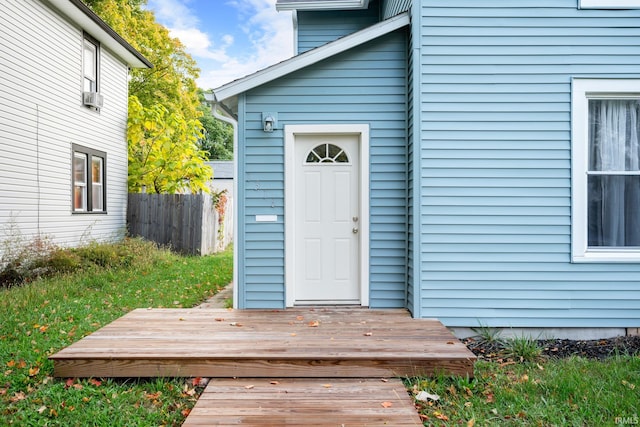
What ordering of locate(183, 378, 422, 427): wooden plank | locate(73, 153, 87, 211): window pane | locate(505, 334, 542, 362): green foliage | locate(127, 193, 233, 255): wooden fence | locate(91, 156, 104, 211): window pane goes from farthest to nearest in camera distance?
locate(127, 193, 233, 255): wooden fence, locate(91, 156, 104, 211): window pane, locate(73, 153, 87, 211): window pane, locate(505, 334, 542, 362): green foliage, locate(183, 378, 422, 427): wooden plank

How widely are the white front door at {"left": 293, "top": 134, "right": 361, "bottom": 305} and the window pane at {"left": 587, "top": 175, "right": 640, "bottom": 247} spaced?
8.65 ft

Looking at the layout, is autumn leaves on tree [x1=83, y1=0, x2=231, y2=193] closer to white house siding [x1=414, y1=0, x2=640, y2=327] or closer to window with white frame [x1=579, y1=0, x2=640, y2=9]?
white house siding [x1=414, y1=0, x2=640, y2=327]

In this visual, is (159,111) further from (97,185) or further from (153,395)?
(153,395)

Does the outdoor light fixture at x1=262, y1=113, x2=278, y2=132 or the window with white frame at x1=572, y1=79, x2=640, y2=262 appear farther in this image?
the outdoor light fixture at x1=262, y1=113, x2=278, y2=132

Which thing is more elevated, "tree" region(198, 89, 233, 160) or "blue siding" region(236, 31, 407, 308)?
"tree" region(198, 89, 233, 160)

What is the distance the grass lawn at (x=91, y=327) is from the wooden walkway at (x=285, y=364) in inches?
7.5

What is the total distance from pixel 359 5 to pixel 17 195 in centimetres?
679

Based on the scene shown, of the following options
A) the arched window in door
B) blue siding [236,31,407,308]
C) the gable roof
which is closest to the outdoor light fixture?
blue siding [236,31,407,308]

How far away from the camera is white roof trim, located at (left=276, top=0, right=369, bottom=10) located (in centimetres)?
748

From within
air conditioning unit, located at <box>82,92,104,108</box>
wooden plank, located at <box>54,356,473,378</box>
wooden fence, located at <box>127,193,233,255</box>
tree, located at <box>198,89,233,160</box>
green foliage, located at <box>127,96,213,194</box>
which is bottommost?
wooden plank, located at <box>54,356,473,378</box>

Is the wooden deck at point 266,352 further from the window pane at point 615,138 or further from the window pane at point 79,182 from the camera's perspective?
the window pane at point 79,182

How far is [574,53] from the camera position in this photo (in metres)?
5.05

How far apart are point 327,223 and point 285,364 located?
228cm

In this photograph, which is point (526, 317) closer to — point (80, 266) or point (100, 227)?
point (80, 266)
